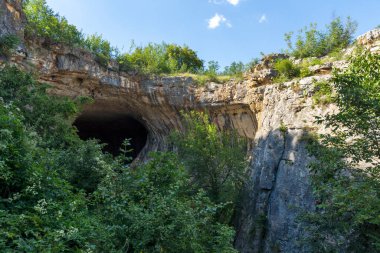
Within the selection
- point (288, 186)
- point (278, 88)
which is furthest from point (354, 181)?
point (278, 88)

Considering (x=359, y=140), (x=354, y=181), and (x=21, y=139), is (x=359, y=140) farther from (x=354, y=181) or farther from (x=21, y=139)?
(x=21, y=139)

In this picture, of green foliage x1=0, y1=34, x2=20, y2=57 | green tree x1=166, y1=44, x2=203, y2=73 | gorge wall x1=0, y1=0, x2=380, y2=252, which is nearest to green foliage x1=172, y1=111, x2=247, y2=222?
gorge wall x1=0, y1=0, x2=380, y2=252

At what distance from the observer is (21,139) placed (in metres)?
5.13

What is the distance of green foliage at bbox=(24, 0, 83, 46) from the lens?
601 inches

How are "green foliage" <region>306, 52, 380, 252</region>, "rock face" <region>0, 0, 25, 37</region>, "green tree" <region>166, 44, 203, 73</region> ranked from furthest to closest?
"green tree" <region>166, 44, 203, 73</region>
"rock face" <region>0, 0, 25, 37</region>
"green foliage" <region>306, 52, 380, 252</region>

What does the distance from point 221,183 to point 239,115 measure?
432 centimetres

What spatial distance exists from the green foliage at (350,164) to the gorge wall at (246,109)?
4.17 ft

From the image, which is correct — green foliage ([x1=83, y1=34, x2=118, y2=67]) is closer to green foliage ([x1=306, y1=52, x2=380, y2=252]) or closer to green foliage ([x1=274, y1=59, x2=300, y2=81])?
green foliage ([x1=274, y1=59, x2=300, y2=81])

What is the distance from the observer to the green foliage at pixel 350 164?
18.9ft

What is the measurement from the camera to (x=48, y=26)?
1619 centimetres

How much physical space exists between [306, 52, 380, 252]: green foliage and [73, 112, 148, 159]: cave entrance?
613 inches

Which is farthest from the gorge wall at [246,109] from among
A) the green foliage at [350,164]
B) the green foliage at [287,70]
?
the green foliage at [350,164]

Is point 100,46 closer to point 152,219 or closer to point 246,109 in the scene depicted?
point 246,109

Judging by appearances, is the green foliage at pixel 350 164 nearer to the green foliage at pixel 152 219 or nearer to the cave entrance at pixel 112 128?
the green foliage at pixel 152 219
